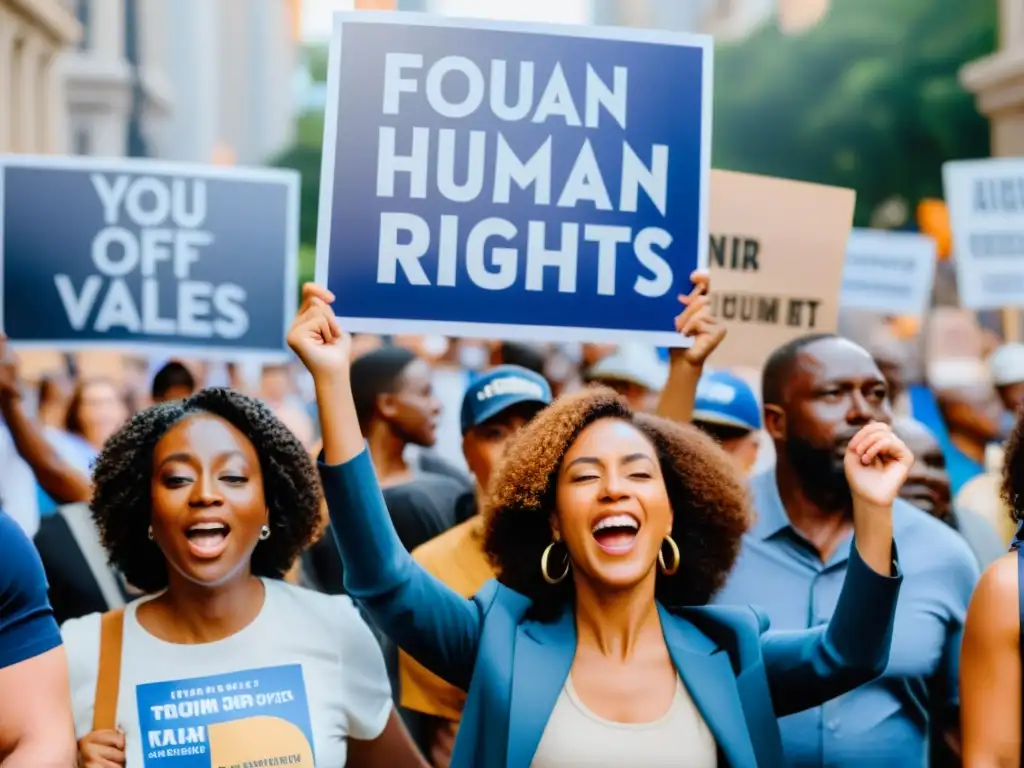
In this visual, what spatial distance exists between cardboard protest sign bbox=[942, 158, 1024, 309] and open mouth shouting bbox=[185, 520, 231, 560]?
4.94 m

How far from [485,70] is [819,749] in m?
1.89

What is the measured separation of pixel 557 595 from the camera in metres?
3.25

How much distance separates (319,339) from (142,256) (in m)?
2.52

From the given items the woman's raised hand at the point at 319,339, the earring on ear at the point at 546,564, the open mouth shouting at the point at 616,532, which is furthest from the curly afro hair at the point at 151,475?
the open mouth shouting at the point at 616,532

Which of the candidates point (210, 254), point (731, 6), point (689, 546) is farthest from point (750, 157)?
point (731, 6)

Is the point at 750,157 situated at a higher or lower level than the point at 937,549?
higher

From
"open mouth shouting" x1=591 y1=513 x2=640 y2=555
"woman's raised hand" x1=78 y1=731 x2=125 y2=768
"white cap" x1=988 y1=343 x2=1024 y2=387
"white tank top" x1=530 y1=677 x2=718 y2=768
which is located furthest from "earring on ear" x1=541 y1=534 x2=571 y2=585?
"white cap" x1=988 y1=343 x2=1024 y2=387

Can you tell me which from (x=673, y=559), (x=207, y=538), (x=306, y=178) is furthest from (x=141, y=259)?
(x=306, y=178)

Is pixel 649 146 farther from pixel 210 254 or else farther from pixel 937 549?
pixel 210 254

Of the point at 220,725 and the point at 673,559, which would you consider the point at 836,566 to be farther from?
the point at 220,725

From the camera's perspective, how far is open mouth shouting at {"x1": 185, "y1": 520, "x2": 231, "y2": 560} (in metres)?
3.31

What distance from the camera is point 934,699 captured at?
384 cm

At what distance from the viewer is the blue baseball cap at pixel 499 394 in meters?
4.68

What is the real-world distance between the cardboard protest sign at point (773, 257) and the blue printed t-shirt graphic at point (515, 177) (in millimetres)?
1243
